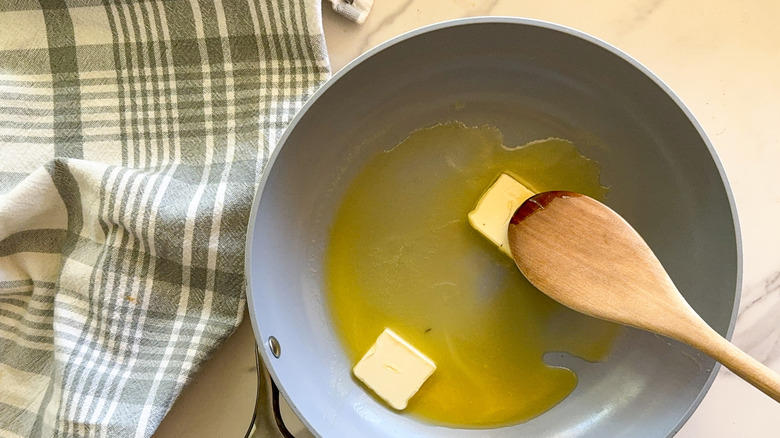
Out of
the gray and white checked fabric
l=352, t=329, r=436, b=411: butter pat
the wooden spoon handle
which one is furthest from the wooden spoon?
the gray and white checked fabric

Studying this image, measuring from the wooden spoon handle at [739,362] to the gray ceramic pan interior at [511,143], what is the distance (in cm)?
9

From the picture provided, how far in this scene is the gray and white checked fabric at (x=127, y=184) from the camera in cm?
79

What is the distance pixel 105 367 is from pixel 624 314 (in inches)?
25.4

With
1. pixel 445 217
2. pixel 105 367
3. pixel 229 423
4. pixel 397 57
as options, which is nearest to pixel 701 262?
pixel 445 217

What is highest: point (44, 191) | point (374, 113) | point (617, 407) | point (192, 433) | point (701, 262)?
point (701, 262)

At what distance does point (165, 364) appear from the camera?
2.62ft

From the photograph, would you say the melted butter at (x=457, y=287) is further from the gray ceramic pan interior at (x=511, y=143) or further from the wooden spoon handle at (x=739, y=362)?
the wooden spoon handle at (x=739, y=362)

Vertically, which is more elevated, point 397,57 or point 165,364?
point 397,57

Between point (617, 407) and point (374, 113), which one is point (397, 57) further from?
point (617, 407)

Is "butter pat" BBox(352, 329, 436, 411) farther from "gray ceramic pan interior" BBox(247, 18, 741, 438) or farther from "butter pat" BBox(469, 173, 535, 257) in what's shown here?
"butter pat" BBox(469, 173, 535, 257)

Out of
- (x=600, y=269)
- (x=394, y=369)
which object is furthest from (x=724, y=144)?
(x=394, y=369)

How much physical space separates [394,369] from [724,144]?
21.3 inches

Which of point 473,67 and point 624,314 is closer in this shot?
point 624,314

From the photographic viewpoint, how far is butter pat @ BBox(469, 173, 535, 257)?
86 cm
